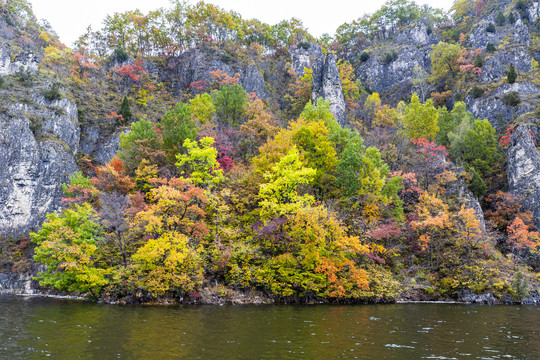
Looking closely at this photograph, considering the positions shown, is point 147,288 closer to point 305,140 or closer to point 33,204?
point 305,140

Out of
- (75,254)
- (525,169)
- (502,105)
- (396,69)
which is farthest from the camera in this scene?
(396,69)

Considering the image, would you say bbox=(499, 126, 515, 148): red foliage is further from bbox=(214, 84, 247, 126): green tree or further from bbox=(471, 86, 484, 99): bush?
bbox=(214, 84, 247, 126): green tree

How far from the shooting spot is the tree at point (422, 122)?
5391 centimetres

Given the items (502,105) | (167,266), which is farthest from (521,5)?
(167,266)

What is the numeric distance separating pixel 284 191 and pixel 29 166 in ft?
128

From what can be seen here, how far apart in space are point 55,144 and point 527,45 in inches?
3532

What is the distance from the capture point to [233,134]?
148 feet

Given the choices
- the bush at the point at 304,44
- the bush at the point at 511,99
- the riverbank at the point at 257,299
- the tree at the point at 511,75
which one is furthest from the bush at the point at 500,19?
the riverbank at the point at 257,299

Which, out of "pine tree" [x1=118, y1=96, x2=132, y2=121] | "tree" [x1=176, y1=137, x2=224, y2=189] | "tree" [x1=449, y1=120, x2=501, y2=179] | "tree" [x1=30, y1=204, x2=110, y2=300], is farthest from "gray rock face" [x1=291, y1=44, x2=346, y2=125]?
"tree" [x1=30, y1=204, x2=110, y2=300]

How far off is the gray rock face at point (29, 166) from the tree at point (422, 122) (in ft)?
170

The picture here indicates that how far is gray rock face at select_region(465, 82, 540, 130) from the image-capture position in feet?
185

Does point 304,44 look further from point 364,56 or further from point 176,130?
point 176,130

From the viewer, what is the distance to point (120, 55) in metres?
69.8

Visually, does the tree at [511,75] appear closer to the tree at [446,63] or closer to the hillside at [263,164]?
the hillside at [263,164]
